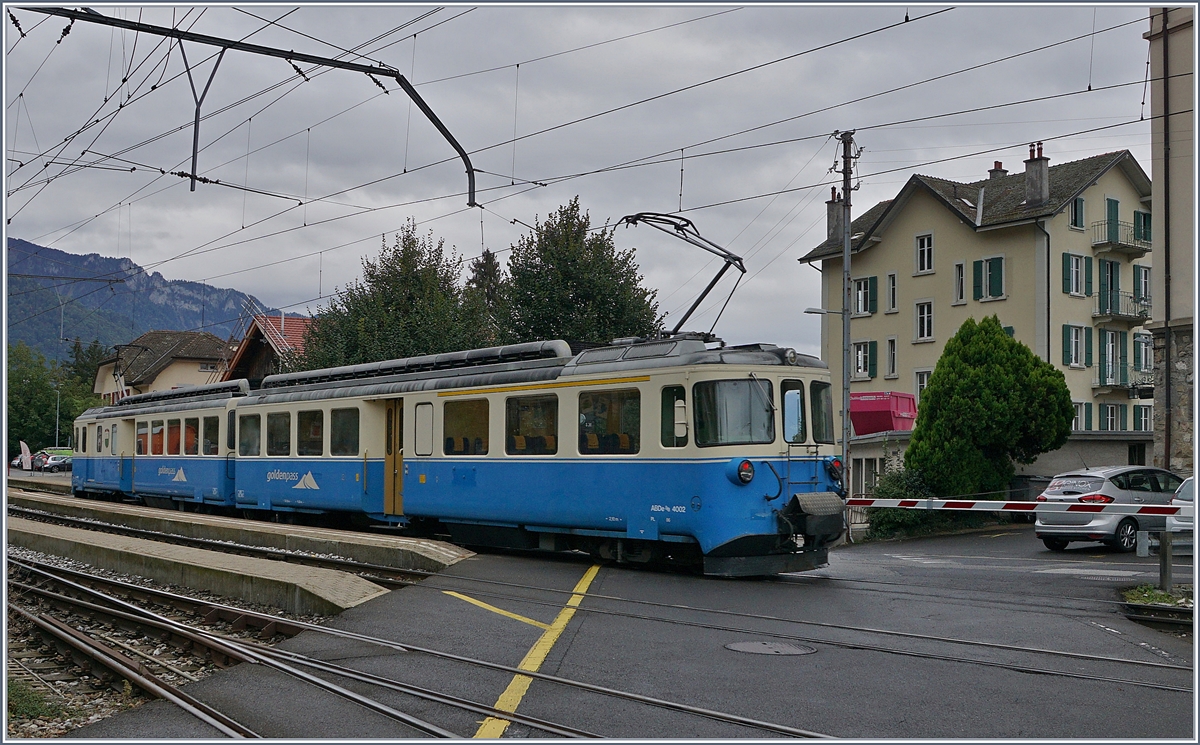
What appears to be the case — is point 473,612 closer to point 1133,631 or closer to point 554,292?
Answer: point 1133,631

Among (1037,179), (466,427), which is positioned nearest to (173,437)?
(466,427)

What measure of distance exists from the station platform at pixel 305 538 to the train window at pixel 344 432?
1476mm

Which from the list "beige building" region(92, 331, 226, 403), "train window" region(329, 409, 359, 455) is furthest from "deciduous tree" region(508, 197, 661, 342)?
"beige building" region(92, 331, 226, 403)

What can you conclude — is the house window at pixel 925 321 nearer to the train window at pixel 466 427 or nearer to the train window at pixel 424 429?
the train window at pixel 424 429

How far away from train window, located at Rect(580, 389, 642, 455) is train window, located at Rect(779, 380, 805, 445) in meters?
1.81

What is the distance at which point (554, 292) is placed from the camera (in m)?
31.9

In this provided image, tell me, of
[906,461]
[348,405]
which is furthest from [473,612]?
[906,461]

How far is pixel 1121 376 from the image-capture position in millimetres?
41000

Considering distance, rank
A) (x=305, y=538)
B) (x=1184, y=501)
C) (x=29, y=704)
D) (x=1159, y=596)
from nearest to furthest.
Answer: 1. (x=29, y=704)
2. (x=1159, y=596)
3. (x=1184, y=501)
4. (x=305, y=538)

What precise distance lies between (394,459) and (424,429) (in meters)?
1.51

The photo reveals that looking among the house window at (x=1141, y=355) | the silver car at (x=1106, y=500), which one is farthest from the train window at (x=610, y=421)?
the house window at (x=1141, y=355)

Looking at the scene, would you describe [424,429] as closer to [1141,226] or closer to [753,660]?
[753,660]

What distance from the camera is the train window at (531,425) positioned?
15312 mm

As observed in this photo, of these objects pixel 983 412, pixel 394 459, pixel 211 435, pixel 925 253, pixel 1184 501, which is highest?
pixel 925 253
